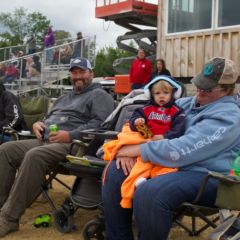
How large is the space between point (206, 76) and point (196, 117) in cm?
27

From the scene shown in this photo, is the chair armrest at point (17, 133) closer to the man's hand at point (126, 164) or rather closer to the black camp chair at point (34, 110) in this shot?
the black camp chair at point (34, 110)

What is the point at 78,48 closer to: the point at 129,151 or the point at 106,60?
the point at 129,151

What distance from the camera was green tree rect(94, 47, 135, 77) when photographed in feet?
164

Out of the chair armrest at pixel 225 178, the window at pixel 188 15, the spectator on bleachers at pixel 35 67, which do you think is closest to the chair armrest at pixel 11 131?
the chair armrest at pixel 225 178

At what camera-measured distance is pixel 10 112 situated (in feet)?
19.0

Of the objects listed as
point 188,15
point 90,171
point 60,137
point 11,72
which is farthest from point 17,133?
point 11,72

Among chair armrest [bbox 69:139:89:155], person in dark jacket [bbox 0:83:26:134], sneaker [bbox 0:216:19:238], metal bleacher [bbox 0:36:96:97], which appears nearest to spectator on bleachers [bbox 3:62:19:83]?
Result: metal bleacher [bbox 0:36:96:97]

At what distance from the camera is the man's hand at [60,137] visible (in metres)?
4.62

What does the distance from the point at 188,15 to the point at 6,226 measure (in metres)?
9.26

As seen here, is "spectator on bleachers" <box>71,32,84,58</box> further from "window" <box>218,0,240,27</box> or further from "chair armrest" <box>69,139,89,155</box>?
"chair armrest" <box>69,139,89,155</box>

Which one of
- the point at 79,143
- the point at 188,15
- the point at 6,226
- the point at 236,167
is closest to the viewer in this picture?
the point at 236,167

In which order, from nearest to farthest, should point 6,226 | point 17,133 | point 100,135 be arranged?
point 100,135 → point 6,226 → point 17,133

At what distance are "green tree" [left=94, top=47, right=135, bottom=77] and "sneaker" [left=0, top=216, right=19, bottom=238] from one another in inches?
1738

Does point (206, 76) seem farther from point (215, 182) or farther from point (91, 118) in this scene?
point (91, 118)
